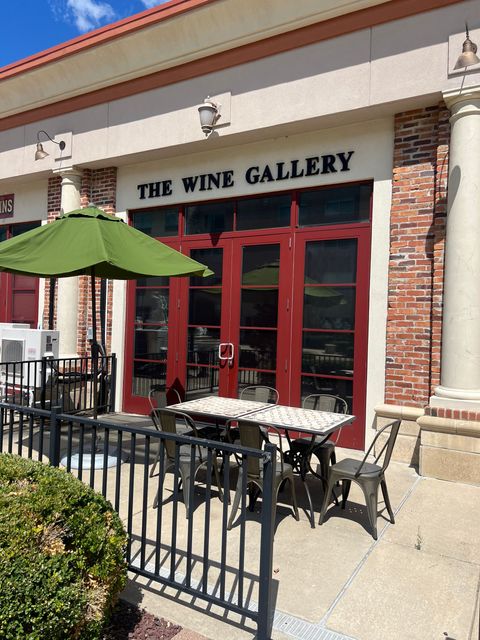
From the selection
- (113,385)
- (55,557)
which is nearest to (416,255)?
(55,557)

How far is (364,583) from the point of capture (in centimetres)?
295

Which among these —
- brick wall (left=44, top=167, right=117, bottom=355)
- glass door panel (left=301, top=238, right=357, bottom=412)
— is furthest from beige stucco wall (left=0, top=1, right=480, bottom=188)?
glass door panel (left=301, top=238, right=357, bottom=412)

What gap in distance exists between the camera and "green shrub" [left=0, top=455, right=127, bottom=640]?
1.84 m

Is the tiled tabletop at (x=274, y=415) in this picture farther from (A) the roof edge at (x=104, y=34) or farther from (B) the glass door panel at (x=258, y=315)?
(A) the roof edge at (x=104, y=34)

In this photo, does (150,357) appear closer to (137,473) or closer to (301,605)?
(137,473)

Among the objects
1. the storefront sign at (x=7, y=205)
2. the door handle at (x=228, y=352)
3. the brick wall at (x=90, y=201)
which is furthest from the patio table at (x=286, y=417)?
the storefront sign at (x=7, y=205)

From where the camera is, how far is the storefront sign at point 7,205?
9.77m

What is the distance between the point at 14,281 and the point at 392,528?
883cm

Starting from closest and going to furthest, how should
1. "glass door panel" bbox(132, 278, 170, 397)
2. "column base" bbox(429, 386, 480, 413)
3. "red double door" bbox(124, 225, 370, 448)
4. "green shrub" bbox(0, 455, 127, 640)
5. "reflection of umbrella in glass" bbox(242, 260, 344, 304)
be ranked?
1. "green shrub" bbox(0, 455, 127, 640)
2. "column base" bbox(429, 386, 480, 413)
3. "red double door" bbox(124, 225, 370, 448)
4. "reflection of umbrella in glass" bbox(242, 260, 344, 304)
5. "glass door panel" bbox(132, 278, 170, 397)

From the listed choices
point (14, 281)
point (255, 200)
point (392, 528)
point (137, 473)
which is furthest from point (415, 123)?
point (14, 281)

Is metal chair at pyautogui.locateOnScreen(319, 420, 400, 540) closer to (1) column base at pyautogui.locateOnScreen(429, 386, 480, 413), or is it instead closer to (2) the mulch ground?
(1) column base at pyautogui.locateOnScreen(429, 386, 480, 413)

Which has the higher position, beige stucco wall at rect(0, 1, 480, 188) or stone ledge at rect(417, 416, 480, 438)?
beige stucco wall at rect(0, 1, 480, 188)

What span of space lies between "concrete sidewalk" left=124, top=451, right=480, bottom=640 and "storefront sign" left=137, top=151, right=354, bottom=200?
418 centimetres

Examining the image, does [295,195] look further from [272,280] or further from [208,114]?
[208,114]
